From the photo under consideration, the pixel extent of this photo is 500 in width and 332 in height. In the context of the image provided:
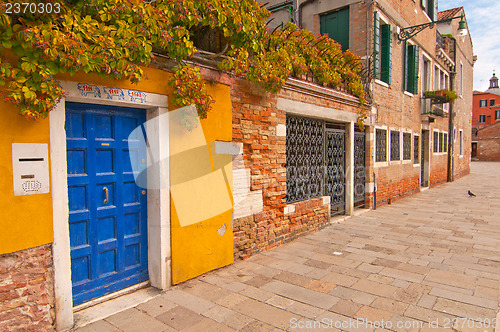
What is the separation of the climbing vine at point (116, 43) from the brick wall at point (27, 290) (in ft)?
3.96

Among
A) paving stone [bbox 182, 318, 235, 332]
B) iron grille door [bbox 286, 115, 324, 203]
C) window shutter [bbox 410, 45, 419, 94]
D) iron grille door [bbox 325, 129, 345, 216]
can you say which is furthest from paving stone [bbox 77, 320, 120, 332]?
window shutter [bbox 410, 45, 419, 94]

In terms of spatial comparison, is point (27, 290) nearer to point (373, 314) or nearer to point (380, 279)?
point (373, 314)

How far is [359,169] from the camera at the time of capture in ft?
28.1

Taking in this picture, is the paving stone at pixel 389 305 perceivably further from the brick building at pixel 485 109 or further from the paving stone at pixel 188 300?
the brick building at pixel 485 109

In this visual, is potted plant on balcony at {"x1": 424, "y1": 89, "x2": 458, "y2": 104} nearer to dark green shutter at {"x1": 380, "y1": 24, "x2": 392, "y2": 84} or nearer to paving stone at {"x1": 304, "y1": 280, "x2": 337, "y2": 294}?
dark green shutter at {"x1": 380, "y1": 24, "x2": 392, "y2": 84}

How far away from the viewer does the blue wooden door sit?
10.5 feet

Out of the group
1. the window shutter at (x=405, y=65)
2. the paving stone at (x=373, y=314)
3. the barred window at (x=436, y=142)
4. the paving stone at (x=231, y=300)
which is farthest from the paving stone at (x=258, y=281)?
the barred window at (x=436, y=142)

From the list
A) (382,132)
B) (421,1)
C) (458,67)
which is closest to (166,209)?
(382,132)

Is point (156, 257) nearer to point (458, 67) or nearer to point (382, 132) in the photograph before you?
point (382, 132)

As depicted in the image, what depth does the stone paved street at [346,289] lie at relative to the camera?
121 inches

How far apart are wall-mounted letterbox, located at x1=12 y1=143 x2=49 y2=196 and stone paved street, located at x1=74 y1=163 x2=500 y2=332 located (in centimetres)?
136

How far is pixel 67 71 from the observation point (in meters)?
2.78

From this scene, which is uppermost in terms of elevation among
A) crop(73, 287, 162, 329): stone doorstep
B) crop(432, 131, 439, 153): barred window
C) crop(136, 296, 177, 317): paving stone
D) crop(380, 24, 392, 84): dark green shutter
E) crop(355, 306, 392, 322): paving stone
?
crop(380, 24, 392, 84): dark green shutter

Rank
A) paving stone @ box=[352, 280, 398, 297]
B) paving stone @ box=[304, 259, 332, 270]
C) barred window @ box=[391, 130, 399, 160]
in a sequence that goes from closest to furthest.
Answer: paving stone @ box=[352, 280, 398, 297], paving stone @ box=[304, 259, 332, 270], barred window @ box=[391, 130, 399, 160]
